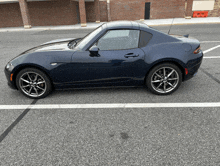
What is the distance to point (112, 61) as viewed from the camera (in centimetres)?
360

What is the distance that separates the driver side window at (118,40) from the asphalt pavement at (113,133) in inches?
41.9

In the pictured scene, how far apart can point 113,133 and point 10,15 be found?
25663 millimetres

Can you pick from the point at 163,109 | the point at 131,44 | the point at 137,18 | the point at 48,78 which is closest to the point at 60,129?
the point at 48,78

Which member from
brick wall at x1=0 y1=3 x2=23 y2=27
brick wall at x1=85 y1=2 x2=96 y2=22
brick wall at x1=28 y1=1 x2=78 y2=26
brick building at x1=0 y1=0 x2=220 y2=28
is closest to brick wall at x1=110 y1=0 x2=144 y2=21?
brick building at x1=0 y1=0 x2=220 y2=28

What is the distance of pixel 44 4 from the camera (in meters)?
22.1

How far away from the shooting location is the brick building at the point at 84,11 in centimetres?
2200

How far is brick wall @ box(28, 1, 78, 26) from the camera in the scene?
22125mm

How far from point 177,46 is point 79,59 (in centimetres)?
204

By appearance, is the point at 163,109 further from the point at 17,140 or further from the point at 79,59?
the point at 17,140

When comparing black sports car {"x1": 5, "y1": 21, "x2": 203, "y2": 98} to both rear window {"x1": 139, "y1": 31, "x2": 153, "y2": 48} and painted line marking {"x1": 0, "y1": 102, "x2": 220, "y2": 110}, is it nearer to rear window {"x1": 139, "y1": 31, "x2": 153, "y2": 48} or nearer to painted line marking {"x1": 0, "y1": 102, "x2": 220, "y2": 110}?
rear window {"x1": 139, "y1": 31, "x2": 153, "y2": 48}

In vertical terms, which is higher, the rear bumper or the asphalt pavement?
the rear bumper

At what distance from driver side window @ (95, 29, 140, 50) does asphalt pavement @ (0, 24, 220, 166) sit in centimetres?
106

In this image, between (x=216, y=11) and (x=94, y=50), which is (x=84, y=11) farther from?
(x=94, y=50)

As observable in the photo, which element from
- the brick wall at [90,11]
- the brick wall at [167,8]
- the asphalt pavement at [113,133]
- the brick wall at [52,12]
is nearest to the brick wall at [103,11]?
the brick wall at [90,11]
